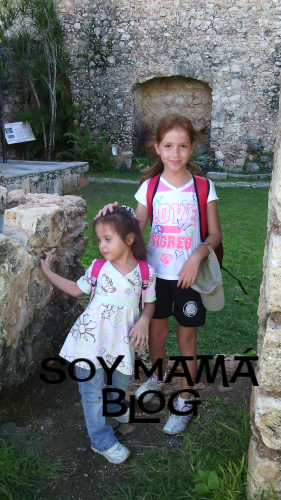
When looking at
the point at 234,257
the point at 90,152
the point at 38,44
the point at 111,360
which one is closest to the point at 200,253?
the point at 111,360

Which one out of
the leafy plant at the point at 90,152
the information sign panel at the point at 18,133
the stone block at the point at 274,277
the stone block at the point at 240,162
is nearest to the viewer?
the stone block at the point at 274,277

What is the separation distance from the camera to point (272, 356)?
1.38 meters

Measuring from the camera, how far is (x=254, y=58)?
31.2 feet

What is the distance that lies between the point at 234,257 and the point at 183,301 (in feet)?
8.81

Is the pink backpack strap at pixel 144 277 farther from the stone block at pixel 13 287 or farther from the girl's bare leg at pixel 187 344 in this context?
the stone block at pixel 13 287

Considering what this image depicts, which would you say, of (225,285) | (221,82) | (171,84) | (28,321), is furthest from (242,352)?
(171,84)

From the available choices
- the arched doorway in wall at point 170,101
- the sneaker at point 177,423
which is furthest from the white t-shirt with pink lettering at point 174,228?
the arched doorway in wall at point 170,101

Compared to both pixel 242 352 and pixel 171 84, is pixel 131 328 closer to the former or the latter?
pixel 242 352

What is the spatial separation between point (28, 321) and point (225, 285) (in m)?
2.29

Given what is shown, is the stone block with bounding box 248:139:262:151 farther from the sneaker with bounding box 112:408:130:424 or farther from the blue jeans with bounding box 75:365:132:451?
the blue jeans with bounding box 75:365:132:451

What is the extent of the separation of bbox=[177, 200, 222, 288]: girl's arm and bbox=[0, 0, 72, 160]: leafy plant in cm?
839

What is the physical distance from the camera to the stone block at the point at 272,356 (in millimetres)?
1363

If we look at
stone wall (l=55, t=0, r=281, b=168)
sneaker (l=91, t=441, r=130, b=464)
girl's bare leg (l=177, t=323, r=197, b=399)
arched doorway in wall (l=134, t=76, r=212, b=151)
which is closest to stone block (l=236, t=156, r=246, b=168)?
stone wall (l=55, t=0, r=281, b=168)

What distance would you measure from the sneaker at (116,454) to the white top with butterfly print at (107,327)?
1.07ft
